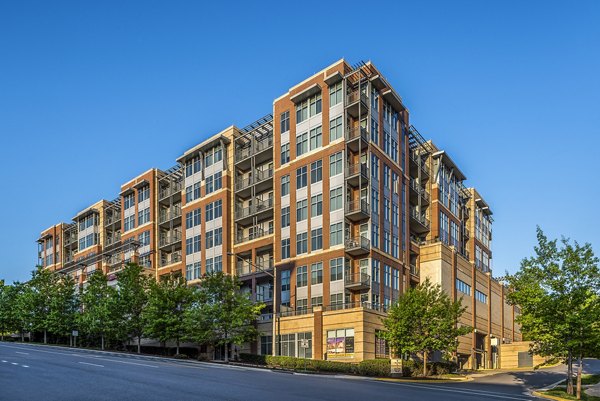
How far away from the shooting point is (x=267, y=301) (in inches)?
2569

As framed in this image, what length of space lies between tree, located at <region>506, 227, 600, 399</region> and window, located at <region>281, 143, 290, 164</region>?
35.5m

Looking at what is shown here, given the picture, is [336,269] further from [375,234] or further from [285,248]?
[285,248]

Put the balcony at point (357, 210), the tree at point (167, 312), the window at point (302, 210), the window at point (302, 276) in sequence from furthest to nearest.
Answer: the tree at point (167, 312) → the window at point (302, 210) → the window at point (302, 276) → the balcony at point (357, 210)

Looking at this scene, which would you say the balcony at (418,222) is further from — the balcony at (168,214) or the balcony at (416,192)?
the balcony at (168,214)

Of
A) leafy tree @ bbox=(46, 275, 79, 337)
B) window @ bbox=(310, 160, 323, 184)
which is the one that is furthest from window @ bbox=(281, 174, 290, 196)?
leafy tree @ bbox=(46, 275, 79, 337)

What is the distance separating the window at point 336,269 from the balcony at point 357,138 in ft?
36.7

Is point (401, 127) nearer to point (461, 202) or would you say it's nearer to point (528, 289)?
point (461, 202)

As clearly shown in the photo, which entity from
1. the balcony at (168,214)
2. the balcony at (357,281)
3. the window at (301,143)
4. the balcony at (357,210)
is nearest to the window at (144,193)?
the balcony at (168,214)

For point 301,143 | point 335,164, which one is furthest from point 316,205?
point 301,143

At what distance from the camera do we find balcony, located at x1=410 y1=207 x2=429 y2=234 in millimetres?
70037

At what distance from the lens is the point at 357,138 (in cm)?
5684

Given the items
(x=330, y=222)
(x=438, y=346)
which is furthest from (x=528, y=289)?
(x=330, y=222)

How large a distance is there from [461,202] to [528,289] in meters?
59.8

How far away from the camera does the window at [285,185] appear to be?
62969mm
